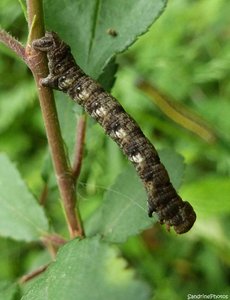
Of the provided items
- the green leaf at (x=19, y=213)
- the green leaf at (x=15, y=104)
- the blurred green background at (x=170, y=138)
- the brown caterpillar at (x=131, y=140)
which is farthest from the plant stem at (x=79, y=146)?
the green leaf at (x=15, y=104)

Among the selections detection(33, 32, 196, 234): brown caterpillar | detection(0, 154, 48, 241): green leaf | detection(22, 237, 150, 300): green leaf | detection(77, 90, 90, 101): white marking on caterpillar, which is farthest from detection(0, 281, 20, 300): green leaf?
detection(77, 90, 90, 101): white marking on caterpillar

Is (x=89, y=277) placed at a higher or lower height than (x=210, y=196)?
higher

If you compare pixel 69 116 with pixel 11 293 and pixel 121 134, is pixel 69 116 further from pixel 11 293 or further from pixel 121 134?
pixel 11 293

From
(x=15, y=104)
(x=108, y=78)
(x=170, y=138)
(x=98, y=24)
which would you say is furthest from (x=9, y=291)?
(x=15, y=104)

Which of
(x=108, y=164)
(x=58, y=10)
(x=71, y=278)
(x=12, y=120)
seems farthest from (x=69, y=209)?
(x=12, y=120)

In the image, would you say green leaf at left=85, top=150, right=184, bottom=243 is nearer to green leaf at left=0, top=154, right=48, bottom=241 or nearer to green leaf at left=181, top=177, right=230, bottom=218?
green leaf at left=0, top=154, right=48, bottom=241

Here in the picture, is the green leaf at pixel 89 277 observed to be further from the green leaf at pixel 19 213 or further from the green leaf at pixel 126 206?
the green leaf at pixel 19 213

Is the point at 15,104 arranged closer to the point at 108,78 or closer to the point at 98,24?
the point at 108,78
